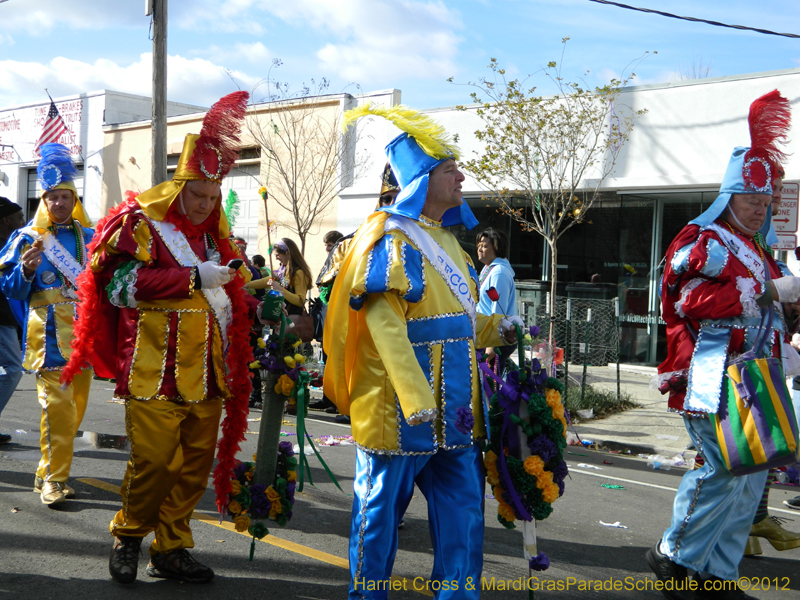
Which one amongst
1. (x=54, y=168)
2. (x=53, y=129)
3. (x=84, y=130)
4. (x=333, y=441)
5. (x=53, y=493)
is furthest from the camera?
(x=84, y=130)

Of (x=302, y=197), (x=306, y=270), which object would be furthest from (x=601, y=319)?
(x=302, y=197)

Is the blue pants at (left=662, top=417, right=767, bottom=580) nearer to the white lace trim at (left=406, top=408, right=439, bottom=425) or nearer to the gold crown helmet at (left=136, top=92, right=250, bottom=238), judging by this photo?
the white lace trim at (left=406, top=408, right=439, bottom=425)

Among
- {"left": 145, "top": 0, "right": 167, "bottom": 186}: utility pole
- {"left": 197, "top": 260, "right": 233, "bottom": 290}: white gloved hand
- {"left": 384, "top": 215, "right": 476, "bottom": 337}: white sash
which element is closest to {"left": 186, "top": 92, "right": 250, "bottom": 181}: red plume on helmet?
{"left": 197, "top": 260, "right": 233, "bottom": 290}: white gloved hand

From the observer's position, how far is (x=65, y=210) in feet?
17.6

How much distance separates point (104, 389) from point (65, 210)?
19.7 feet

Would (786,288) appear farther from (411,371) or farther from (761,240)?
(411,371)

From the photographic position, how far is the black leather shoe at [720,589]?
367 centimetres

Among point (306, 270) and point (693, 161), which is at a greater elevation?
point (693, 161)

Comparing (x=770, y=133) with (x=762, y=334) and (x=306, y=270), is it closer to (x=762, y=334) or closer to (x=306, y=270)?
(x=762, y=334)

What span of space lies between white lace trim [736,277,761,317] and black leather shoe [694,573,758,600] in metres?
1.29

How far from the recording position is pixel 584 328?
40.4 feet

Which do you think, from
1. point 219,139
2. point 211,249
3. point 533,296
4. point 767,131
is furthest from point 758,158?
point 533,296

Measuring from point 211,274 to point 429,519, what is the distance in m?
1.54

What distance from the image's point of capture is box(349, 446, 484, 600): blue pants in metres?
2.92
